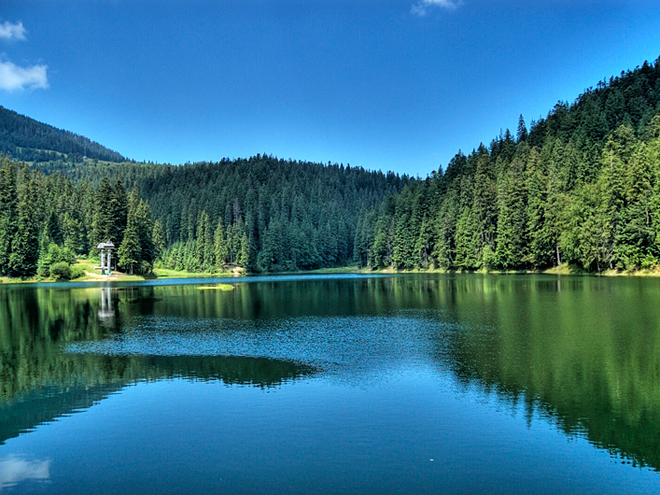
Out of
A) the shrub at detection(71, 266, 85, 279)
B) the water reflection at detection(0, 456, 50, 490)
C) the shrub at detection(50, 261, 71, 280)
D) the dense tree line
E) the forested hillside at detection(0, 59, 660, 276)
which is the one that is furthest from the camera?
the shrub at detection(71, 266, 85, 279)

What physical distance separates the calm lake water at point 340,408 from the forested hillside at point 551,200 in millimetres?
52290

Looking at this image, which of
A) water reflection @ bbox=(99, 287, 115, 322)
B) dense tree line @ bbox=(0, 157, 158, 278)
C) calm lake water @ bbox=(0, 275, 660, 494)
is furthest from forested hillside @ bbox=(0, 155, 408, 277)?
calm lake water @ bbox=(0, 275, 660, 494)

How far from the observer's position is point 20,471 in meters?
11.9

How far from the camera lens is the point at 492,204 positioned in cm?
11500

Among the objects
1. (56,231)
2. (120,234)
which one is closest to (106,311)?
(120,234)

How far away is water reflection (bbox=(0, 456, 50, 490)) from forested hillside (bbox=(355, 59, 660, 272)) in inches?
3122

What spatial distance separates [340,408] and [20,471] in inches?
335

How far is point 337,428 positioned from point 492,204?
355ft

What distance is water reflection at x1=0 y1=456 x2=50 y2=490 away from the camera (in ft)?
37.4

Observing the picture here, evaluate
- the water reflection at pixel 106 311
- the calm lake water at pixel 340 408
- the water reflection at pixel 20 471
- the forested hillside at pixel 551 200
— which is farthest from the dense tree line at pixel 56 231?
the water reflection at pixel 20 471

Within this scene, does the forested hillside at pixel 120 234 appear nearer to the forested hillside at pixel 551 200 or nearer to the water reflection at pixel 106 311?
the forested hillside at pixel 551 200

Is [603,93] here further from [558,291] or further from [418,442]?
[418,442]

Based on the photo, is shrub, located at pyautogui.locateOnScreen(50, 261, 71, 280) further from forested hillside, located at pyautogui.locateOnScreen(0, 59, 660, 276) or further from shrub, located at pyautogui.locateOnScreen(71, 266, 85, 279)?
forested hillside, located at pyautogui.locateOnScreen(0, 59, 660, 276)

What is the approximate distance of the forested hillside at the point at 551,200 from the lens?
7781 centimetres
